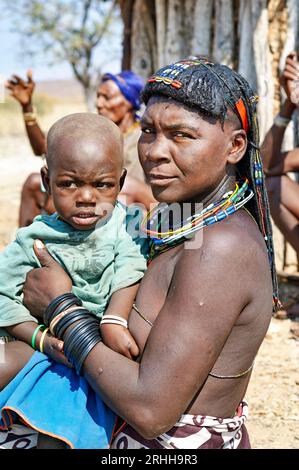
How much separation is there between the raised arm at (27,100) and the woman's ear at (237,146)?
4.58 m

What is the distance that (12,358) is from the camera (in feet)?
7.28

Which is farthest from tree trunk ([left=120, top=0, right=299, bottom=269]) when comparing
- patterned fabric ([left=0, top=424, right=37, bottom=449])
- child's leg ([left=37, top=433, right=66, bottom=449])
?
child's leg ([left=37, top=433, right=66, bottom=449])

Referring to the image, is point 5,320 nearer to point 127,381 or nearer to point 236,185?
point 127,381

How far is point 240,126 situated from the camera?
201cm

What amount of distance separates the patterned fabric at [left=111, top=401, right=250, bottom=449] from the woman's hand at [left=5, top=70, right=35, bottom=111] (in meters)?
4.73

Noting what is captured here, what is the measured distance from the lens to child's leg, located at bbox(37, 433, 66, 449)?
2.04 meters

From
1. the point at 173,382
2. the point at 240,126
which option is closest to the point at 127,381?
the point at 173,382

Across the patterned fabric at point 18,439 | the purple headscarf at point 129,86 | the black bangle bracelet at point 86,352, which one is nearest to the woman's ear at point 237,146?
the black bangle bracelet at point 86,352

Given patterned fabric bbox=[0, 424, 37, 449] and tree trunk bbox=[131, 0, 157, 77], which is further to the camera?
tree trunk bbox=[131, 0, 157, 77]

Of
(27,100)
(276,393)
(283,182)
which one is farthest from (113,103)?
(276,393)

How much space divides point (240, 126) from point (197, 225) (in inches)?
13.4

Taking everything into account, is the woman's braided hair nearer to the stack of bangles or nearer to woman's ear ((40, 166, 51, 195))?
woman's ear ((40, 166, 51, 195))

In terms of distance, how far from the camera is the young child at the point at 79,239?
2.21 metres

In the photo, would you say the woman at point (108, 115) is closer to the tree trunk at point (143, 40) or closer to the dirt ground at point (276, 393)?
the tree trunk at point (143, 40)
